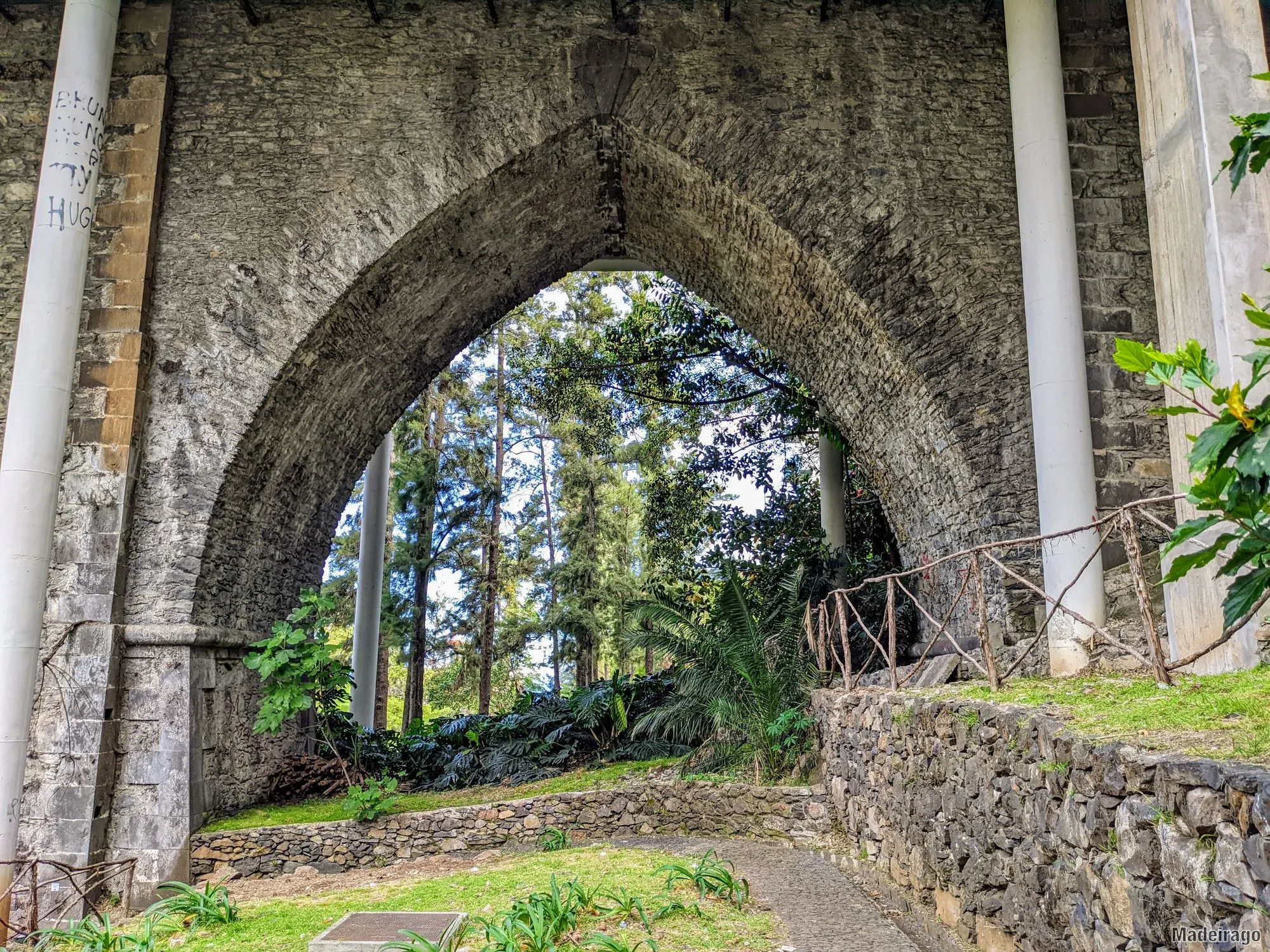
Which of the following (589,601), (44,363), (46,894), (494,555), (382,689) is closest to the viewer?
(46,894)

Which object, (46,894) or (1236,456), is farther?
(46,894)

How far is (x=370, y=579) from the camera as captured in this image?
12.2m

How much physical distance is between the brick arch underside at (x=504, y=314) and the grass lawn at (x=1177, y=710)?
3.42 metres

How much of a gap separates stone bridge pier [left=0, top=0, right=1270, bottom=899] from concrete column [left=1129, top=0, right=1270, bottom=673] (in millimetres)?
1263

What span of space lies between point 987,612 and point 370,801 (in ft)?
17.0

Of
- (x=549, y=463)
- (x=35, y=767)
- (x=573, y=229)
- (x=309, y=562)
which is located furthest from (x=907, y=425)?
(x=549, y=463)

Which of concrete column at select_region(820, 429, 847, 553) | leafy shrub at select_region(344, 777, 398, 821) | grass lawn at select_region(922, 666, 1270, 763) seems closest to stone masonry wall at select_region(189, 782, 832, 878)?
leafy shrub at select_region(344, 777, 398, 821)

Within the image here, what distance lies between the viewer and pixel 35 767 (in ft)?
22.1

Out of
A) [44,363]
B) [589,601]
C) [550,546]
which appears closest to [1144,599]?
[44,363]

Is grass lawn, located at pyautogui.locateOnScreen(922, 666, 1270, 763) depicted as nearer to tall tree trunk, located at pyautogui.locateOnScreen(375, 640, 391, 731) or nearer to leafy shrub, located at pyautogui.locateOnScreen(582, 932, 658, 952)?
leafy shrub, located at pyautogui.locateOnScreen(582, 932, 658, 952)

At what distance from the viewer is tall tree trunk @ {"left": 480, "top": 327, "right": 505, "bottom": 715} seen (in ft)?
50.6

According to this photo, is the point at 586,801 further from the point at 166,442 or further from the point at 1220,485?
the point at 1220,485

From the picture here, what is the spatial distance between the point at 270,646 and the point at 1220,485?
757cm

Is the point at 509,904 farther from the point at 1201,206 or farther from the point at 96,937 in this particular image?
the point at 1201,206
